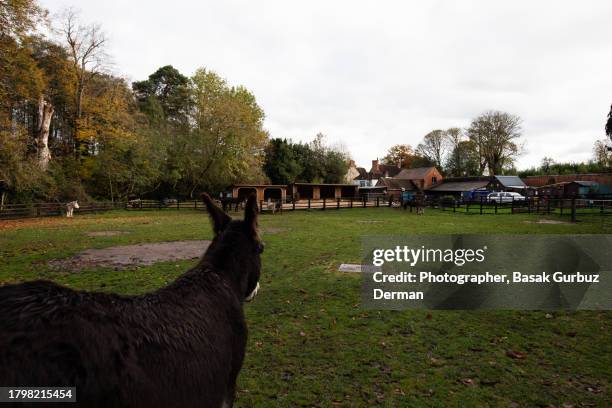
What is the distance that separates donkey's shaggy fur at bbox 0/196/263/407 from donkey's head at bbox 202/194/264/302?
159 mm

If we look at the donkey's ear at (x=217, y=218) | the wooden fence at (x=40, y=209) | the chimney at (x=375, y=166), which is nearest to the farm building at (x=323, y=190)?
the wooden fence at (x=40, y=209)

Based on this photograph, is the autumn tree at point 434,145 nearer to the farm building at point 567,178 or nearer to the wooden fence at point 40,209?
the farm building at point 567,178

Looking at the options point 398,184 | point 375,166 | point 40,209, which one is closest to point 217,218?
point 40,209

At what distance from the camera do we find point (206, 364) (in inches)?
76.0

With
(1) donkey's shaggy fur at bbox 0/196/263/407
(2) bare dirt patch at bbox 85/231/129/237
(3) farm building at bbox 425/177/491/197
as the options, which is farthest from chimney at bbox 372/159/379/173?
(1) donkey's shaggy fur at bbox 0/196/263/407

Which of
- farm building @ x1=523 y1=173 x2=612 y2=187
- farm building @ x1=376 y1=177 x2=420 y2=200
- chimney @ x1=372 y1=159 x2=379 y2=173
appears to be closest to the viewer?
farm building @ x1=523 y1=173 x2=612 y2=187

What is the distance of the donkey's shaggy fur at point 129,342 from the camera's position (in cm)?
131

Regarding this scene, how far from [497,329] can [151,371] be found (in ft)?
19.6

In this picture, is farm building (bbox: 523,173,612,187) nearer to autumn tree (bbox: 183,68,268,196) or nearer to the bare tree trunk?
autumn tree (bbox: 183,68,268,196)

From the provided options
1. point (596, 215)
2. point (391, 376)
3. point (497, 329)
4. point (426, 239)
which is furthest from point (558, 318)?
point (596, 215)

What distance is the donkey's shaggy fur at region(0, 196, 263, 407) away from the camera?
4.29ft

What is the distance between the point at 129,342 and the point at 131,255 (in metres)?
11.4

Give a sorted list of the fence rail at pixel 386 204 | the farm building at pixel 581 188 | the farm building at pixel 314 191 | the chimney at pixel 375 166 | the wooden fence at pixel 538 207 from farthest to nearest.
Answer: the chimney at pixel 375 166 < the farm building at pixel 581 188 < the farm building at pixel 314 191 < the wooden fence at pixel 538 207 < the fence rail at pixel 386 204

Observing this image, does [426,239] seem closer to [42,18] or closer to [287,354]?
[287,354]
